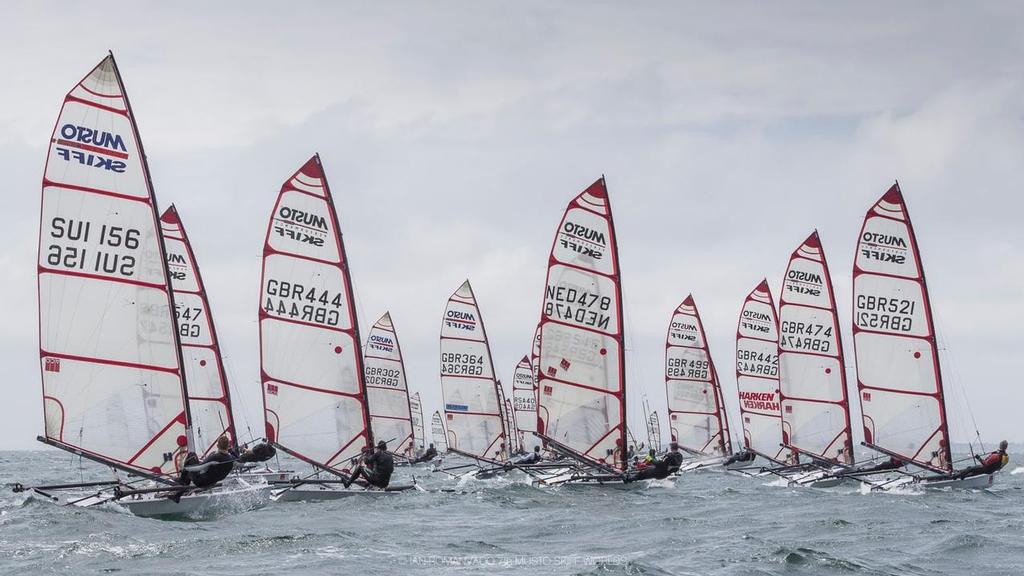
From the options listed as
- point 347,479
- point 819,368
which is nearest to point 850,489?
point 819,368

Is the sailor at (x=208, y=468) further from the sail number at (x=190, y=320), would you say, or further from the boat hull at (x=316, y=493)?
the sail number at (x=190, y=320)

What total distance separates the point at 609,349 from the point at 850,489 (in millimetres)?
8785

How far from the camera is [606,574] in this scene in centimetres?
1695

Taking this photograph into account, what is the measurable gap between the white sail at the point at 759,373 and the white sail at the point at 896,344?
40.8 ft

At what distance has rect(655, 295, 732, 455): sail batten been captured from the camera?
172ft

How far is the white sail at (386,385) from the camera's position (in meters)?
50.4

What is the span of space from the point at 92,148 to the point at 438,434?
52380 millimetres

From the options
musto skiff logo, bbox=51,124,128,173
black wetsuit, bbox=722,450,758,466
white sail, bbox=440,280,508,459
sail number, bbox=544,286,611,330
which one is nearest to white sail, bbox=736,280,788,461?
black wetsuit, bbox=722,450,758,466

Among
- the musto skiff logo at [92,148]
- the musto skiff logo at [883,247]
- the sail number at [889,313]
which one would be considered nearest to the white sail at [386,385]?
the sail number at [889,313]

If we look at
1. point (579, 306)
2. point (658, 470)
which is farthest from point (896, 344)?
point (579, 306)

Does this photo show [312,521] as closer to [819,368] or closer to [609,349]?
[609,349]

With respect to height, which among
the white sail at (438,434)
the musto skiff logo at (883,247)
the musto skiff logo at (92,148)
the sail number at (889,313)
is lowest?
the white sail at (438,434)

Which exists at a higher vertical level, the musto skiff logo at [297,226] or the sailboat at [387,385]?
the musto skiff logo at [297,226]

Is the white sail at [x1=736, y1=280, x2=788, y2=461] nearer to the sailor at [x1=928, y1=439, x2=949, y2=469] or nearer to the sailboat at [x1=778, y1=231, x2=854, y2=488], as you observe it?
the sailboat at [x1=778, y1=231, x2=854, y2=488]
